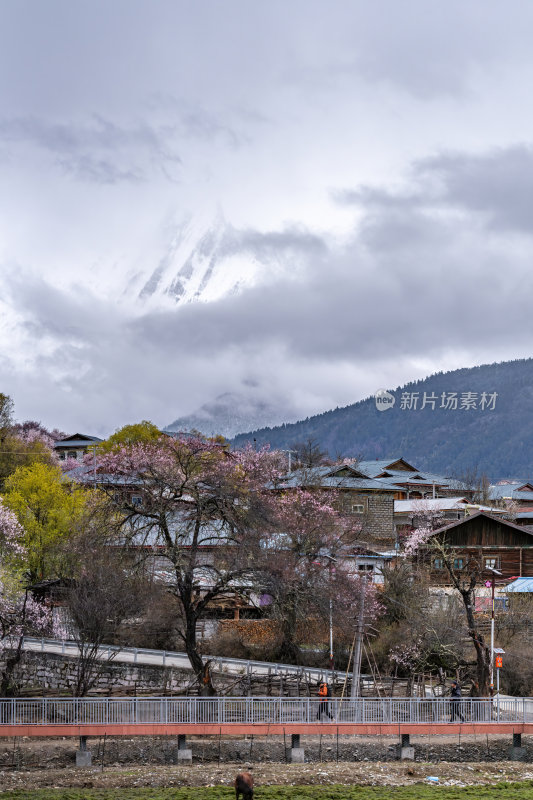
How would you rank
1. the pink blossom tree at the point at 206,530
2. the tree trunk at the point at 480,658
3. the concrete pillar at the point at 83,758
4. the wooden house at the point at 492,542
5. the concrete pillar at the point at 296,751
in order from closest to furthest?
the concrete pillar at the point at 83,758, the concrete pillar at the point at 296,751, the tree trunk at the point at 480,658, the pink blossom tree at the point at 206,530, the wooden house at the point at 492,542

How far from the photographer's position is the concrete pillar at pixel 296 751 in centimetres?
4244

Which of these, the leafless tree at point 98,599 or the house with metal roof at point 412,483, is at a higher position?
the house with metal roof at point 412,483

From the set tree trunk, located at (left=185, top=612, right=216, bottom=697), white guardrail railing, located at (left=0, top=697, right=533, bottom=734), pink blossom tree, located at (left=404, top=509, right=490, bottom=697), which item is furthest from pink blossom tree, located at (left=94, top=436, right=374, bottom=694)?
pink blossom tree, located at (left=404, top=509, right=490, bottom=697)

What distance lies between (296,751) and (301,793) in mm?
7090

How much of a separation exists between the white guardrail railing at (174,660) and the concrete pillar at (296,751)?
9.22m

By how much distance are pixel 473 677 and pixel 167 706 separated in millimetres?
19009

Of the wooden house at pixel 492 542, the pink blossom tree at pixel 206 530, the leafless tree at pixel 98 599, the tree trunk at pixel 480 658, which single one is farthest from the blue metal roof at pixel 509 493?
the tree trunk at pixel 480 658

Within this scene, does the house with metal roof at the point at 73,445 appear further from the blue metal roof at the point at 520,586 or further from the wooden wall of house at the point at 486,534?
the blue metal roof at the point at 520,586

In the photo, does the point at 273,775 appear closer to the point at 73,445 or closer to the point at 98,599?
the point at 98,599

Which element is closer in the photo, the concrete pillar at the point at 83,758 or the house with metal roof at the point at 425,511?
the concrete pillar at the point at 83,758

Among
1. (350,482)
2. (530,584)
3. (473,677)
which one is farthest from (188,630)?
(350,482)

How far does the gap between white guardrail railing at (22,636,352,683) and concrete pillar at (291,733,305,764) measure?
30.2 feet

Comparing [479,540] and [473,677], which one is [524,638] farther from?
[479,540]

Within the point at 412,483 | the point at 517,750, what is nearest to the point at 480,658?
the point at 517,750
